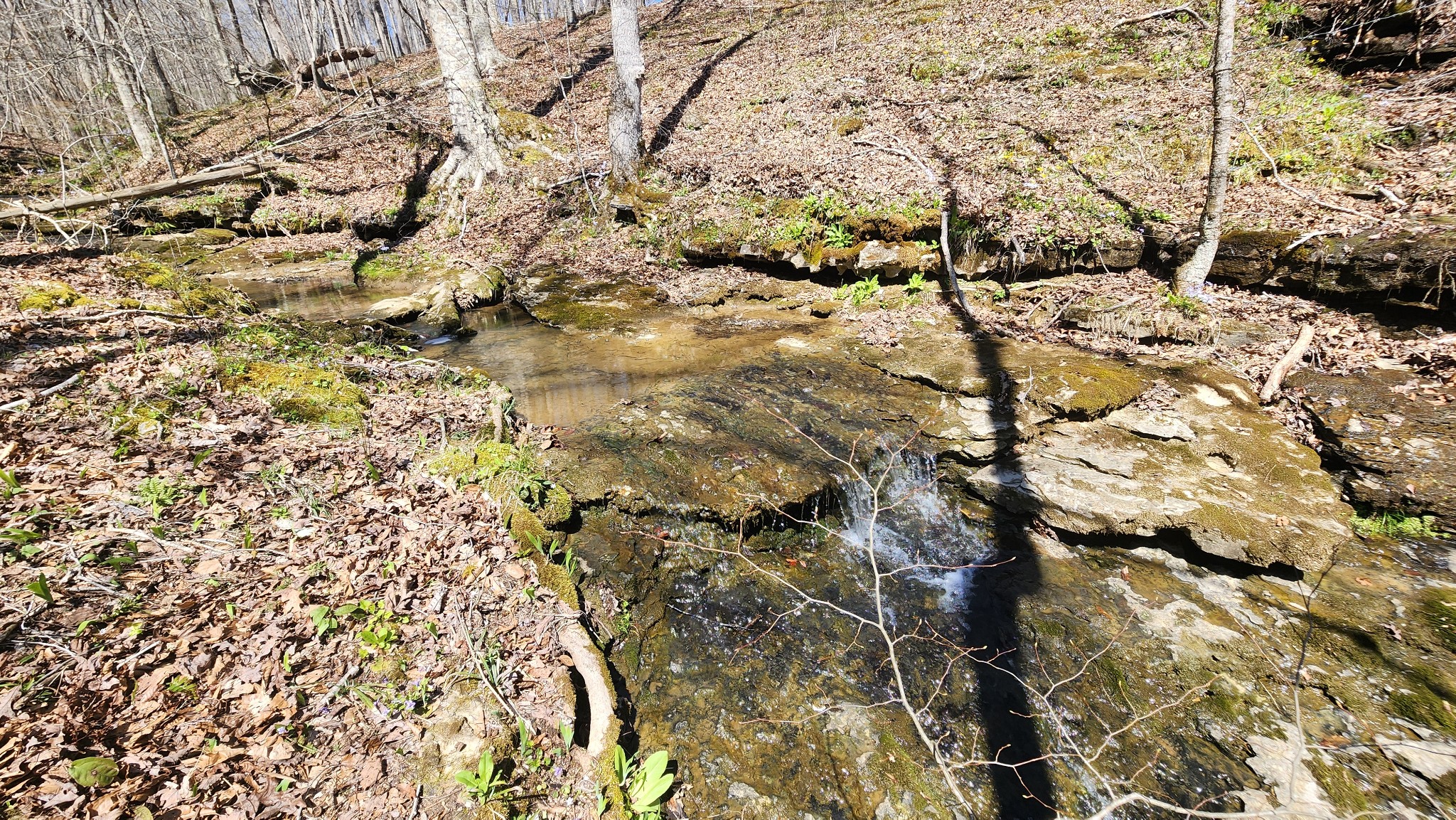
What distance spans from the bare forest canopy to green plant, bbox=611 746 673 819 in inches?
393

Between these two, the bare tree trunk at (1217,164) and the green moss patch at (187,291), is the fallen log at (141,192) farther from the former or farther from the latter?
the bare tree trunk at (1217,164)

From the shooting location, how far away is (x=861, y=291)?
9.14 metres

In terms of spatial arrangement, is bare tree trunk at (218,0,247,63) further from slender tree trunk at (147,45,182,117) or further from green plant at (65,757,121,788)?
green plant at (65,757,121,788)

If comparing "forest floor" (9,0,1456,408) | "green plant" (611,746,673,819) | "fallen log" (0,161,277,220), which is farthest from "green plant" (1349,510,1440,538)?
"fallen log" (0,161,277,220)

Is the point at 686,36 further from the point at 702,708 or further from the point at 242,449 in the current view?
the point at 702,708

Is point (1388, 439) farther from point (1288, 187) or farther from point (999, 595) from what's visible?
point (1288, 187)

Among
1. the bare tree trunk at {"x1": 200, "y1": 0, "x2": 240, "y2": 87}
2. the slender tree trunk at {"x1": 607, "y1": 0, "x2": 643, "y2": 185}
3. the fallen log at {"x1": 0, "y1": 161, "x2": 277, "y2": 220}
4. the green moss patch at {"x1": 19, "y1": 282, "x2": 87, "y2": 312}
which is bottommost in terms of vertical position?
the green moss patch at {"x1": 19, "y1": 282, "x2": 87, "y2": 312}

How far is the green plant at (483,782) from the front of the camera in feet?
8.41

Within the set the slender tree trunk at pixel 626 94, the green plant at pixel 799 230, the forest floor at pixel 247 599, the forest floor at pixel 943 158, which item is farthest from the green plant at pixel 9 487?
the slender tree trunk at pixel 626 94

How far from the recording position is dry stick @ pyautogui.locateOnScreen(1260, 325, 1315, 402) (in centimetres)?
610

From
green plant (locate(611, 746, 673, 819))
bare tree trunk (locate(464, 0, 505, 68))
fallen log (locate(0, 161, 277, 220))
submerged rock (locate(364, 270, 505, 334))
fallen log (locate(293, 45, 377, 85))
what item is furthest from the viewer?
fallen log (locate(293, 45, 377, 85))

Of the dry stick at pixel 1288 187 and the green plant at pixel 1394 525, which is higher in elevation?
the dry stick at pixel 1288 187

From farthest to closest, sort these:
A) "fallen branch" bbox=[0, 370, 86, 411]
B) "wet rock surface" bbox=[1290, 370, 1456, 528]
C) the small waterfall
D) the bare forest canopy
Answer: the bare forest canopy → the small waterfall → "wet rock surface" bbox=[1290, 370, 1456, 528] → "fallen branch" bbox=[0, 370, 86, 411]

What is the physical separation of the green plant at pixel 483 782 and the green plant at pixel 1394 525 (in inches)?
286
